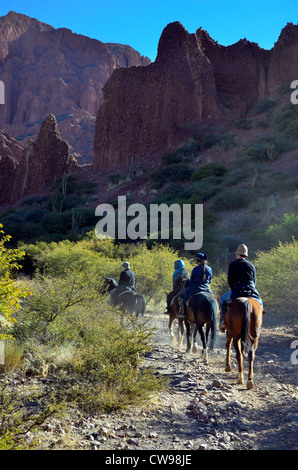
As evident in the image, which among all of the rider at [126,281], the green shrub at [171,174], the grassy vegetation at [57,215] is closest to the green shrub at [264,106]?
the green shrub at [171,174]

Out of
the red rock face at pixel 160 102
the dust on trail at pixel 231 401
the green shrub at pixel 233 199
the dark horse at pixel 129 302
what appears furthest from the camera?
the red rock face at pixel 160 102

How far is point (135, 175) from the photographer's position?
49.0 m

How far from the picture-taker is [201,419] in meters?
4.92

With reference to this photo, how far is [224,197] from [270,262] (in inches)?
665

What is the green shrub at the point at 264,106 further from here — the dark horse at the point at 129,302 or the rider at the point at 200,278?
the rider at the point at 200,278

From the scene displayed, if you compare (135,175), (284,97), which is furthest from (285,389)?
(284,97)

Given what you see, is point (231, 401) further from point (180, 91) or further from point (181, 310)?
point (180, 91)

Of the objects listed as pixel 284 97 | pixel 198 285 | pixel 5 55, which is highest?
pixel 5 55

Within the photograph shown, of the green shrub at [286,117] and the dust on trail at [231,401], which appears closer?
the dust on trail at [231,401]

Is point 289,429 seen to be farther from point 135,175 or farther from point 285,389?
point 135,175

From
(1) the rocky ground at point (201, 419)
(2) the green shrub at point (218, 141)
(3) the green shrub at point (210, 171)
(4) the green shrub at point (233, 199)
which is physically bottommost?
(1) the rocky ground at point (201, 419)

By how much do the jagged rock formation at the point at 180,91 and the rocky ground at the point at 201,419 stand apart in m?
48.1

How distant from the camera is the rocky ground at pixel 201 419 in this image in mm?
4234

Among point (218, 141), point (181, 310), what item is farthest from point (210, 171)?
point (181, 310)
